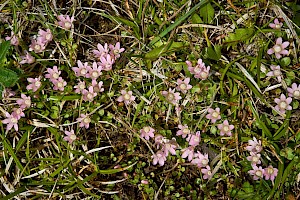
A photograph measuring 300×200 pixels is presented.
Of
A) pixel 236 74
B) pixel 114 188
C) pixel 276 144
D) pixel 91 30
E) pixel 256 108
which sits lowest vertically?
pixel 114 188

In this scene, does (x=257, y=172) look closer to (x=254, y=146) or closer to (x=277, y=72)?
(x=254, y=146)

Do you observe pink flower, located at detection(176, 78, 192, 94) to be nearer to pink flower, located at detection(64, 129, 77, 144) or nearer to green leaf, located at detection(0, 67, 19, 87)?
pink flower, located at detection(64, 129, 77, 144)

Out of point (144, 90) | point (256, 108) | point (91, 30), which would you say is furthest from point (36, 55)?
point (256, 108)

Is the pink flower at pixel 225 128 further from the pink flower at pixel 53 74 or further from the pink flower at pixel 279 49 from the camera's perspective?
the pink flower at pixel 53 74

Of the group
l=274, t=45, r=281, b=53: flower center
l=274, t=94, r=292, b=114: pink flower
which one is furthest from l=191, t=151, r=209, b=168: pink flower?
l=274, t=45, r=281, b=53: flower center

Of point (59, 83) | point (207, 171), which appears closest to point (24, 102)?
point (59, 83)

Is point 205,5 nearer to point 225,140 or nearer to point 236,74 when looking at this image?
point 236,74

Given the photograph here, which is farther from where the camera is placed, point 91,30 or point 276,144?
point 91,30
